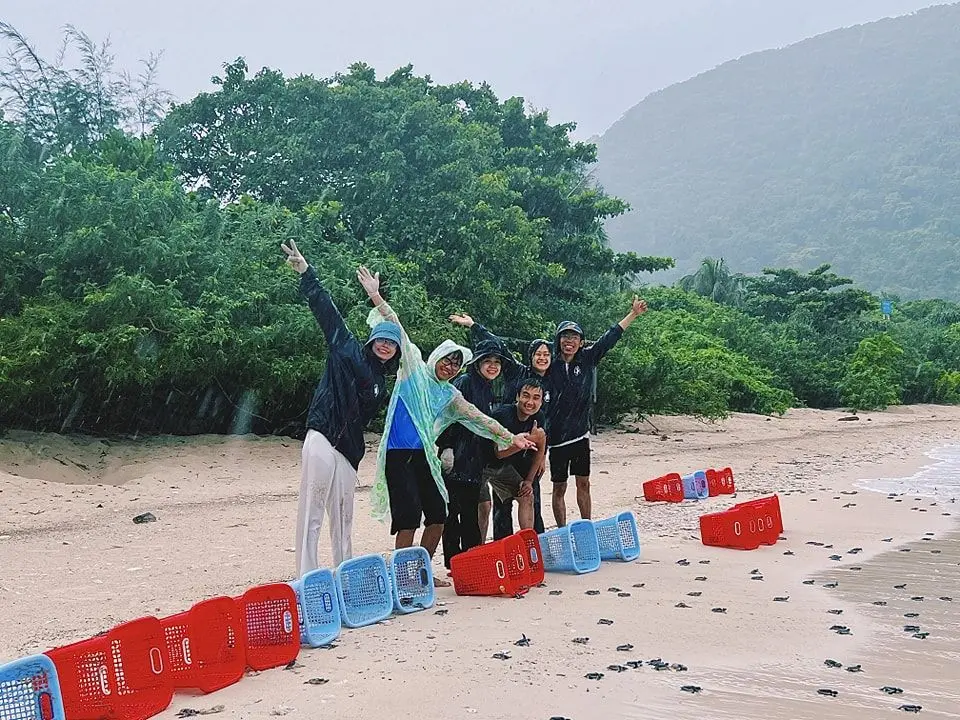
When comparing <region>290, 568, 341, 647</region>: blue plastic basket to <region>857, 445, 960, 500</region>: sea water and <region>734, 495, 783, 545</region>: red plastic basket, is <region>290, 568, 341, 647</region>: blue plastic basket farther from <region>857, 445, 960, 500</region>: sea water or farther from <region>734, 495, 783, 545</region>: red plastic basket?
<region>857, 445, 960, 500</region>: sea water

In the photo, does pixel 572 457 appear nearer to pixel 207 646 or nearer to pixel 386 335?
pixel 386 335

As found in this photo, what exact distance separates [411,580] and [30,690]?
91.7 inches

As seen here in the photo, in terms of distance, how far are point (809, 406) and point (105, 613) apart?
30.2 meters

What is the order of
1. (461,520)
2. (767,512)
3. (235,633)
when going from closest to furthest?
(235,633) → (461,520) → (767,512)

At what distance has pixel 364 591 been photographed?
4.98m

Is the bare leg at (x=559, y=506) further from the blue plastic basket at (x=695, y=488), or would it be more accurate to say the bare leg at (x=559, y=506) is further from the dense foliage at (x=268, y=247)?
the dense foliage at (x=268, y=247)

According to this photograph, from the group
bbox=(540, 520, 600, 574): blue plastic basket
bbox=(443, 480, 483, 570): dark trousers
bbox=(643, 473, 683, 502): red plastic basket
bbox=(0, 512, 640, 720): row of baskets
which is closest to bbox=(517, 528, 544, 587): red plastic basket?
bbox=(0, 512, 640, 720): row of baskets

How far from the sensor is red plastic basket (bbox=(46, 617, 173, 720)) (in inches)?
134

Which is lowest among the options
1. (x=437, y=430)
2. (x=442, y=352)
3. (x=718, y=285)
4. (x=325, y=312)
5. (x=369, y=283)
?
(x=437, y=430)

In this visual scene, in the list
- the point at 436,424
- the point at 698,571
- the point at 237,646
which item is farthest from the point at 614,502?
the point at 237,646

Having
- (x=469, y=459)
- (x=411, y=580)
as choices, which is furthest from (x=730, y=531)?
(x=411, y=580)

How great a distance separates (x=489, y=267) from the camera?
16219 mm

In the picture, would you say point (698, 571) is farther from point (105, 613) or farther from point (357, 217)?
point (357, 217)

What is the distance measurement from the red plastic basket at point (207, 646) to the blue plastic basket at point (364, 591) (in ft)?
2.65
